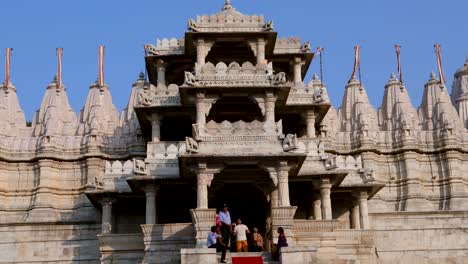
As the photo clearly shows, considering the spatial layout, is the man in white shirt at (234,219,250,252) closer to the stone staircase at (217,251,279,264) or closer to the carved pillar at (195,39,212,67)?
the stone staircase at (217,251,279,264)

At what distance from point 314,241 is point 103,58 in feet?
79.3

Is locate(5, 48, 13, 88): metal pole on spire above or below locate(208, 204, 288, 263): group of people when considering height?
above

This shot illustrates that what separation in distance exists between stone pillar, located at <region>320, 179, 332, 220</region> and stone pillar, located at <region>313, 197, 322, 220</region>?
0.96 meters

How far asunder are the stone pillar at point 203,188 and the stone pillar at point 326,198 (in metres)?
6.27

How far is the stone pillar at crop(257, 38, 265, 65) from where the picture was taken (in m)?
36.8

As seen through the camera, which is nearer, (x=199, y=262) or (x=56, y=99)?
(x=199, y=262)

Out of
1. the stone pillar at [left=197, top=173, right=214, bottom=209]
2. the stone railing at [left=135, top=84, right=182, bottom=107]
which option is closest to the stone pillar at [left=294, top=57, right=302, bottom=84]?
the stone railing at [left=135, top=84, right=182, bottom=107]

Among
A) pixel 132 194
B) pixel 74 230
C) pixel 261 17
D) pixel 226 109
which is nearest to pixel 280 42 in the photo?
pixel 261 17

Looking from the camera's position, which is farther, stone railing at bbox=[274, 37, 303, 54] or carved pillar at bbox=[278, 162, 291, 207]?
stone railing at bbox=[274, 37, 303, 54]

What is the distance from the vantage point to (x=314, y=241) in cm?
3161

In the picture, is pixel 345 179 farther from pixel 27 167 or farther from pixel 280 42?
pixel 27 167

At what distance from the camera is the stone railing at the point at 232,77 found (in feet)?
111

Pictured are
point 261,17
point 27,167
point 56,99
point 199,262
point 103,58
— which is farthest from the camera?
point 103,58

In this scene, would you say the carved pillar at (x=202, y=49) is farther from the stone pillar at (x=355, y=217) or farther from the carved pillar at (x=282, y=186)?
the stone pillar at (x=355, y=217)
